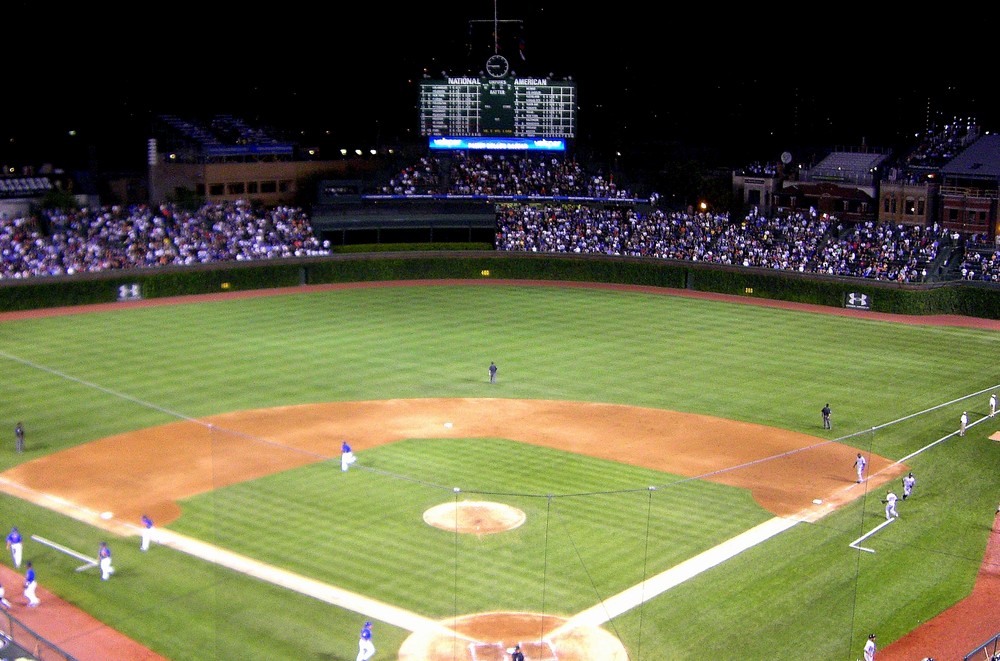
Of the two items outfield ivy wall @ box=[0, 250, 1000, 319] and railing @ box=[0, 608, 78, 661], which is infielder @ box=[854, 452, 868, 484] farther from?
outfield ivy wall @ box=[0, 250, 1000, 319]

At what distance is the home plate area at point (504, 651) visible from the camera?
18781 millimetres

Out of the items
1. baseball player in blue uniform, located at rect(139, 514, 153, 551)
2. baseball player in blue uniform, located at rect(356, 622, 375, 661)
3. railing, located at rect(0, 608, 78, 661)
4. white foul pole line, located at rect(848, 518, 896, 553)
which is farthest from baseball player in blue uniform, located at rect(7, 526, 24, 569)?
white foul pole line, located at rect(848, 518, 896, 553)

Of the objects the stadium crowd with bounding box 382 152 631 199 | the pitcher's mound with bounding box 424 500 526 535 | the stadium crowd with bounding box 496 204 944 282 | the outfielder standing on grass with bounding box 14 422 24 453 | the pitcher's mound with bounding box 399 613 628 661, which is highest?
the stadium crowd with bounding box 382 152 631 199

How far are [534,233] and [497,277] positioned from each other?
4456 mm

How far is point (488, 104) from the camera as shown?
203ft

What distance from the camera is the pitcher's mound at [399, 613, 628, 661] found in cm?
1894

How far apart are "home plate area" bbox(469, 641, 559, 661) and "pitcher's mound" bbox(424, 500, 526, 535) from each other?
5.32m

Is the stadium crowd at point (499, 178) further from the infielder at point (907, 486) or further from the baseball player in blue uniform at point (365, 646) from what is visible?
the baseball player in blue uniform at point (365, 646)

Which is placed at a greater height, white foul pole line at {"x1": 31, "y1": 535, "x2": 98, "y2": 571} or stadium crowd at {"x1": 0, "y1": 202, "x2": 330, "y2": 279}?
stadium crowd at {"x1": 0, "y1": 202, "x2": 330, "y2": 279}

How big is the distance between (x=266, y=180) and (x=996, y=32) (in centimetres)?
5106

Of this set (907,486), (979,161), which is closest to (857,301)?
(979,161)

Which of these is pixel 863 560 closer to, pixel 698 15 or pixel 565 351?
pixel 565 351

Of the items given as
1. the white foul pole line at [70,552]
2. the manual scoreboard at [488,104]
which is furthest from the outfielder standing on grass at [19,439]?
Answer: the manual scoreboard at [488,104]

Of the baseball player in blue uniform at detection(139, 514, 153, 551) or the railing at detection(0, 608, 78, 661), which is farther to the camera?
the baseball player in blue uniform at detection(139, 514, 153, 551)
